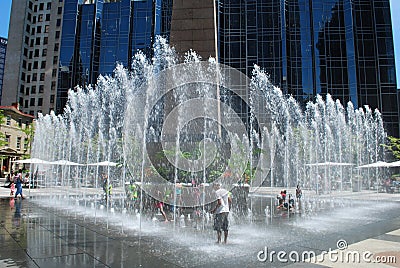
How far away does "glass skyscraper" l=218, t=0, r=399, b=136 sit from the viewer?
36688 mm

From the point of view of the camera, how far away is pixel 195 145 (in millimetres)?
11828

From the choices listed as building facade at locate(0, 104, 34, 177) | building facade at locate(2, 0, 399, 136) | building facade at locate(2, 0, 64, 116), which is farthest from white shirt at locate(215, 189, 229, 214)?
building facade at locate(2, 0, 64, 116)

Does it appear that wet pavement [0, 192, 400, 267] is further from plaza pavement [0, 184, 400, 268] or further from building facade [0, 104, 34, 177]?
building facade [0, 104, 34, 177]

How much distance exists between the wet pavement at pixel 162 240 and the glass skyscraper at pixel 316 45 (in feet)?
96.3

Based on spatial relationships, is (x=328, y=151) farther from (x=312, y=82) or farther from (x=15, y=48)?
(x=15, y=48)

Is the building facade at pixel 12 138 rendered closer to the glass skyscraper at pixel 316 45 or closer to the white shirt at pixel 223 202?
the glass skyscraper at pixel 316 45

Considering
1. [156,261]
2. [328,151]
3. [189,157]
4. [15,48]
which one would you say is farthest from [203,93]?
[15,48]

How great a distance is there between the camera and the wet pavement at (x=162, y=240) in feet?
17.0

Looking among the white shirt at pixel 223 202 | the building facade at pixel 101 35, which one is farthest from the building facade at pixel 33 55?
the white shirt at pixel 223 202

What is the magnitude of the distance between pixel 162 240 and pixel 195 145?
540 centimetres

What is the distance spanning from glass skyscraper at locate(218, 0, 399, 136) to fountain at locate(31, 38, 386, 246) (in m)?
1.75

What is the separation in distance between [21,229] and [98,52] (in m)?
38.9

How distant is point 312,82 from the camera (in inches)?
1469

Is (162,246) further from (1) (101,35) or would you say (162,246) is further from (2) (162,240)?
(1) (101,35)
